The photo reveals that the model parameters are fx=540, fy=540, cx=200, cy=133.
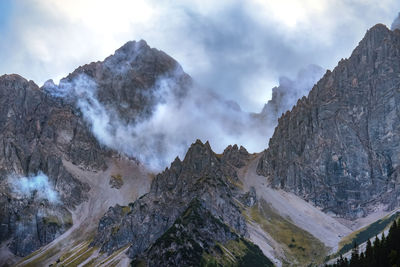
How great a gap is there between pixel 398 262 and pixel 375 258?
1619cm

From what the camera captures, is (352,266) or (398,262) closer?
(398,262)

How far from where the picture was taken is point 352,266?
656ft

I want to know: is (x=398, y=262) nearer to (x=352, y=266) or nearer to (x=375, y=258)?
(x=375, y=258)

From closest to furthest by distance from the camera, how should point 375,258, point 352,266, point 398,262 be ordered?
point 398,262 → point 375,258 → point 352,266

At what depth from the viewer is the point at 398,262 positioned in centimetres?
17050

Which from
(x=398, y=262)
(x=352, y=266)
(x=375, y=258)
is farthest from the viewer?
(x=352, y=266)

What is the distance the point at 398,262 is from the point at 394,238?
2106 centimetres

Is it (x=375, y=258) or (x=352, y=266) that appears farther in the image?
(x=352, y=266)

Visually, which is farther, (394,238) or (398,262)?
(394,238)

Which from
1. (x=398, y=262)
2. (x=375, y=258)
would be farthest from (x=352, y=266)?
(x=398, y=262)

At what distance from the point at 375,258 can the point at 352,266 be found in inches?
605

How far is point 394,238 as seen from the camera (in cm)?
19038

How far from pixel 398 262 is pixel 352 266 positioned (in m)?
31.2
